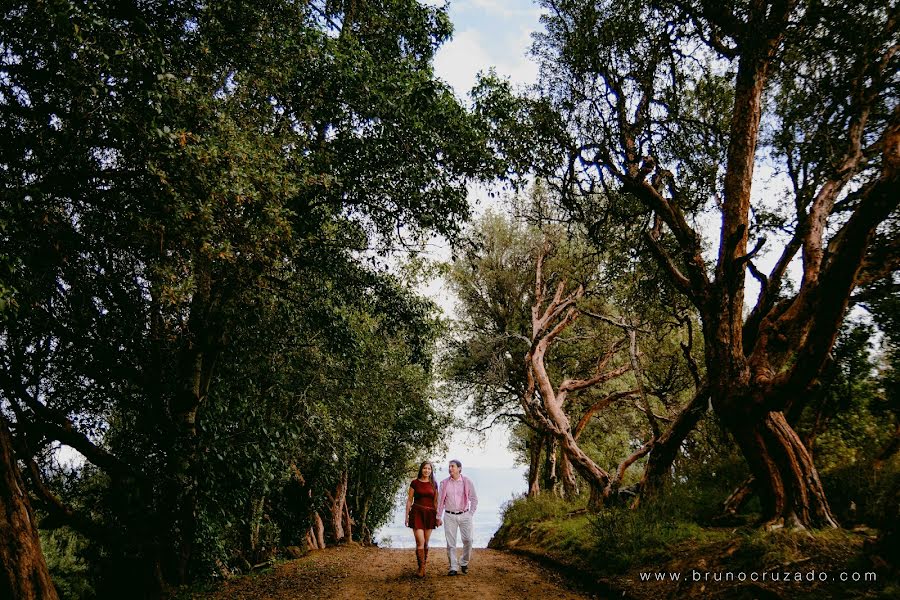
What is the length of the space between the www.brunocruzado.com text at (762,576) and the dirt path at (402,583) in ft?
4.57

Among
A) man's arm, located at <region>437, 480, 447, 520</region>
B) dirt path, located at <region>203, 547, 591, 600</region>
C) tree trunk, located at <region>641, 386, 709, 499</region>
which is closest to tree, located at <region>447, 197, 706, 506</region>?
tree trunk, located at <region>641, 386, 709, 499</region>

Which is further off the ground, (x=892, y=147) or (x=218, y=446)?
(x=892, y=147)

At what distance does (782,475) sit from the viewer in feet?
21.3

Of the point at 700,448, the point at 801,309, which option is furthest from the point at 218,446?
the point at 700,448

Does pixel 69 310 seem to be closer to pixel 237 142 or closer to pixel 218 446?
pixel 218 446

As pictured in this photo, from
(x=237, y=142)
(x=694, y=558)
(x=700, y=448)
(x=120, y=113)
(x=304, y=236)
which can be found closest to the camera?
(x=120, y=113)

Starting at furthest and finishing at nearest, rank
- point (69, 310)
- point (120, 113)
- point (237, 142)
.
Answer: point (69, 310), point (237, 142), point (120, 113)

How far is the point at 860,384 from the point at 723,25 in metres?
6.77

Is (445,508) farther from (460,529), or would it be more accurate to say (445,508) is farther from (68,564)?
(68,564)

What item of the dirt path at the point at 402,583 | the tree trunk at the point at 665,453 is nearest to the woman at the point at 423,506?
the dirt path at the point at 402,583

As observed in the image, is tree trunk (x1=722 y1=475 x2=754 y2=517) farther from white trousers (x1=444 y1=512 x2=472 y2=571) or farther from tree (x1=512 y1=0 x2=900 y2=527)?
white trousers (x1=444 y1=512 x2=472 y2=571)

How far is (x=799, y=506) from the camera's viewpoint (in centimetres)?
628

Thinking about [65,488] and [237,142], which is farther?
[65,488]

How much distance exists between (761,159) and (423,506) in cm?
1009
